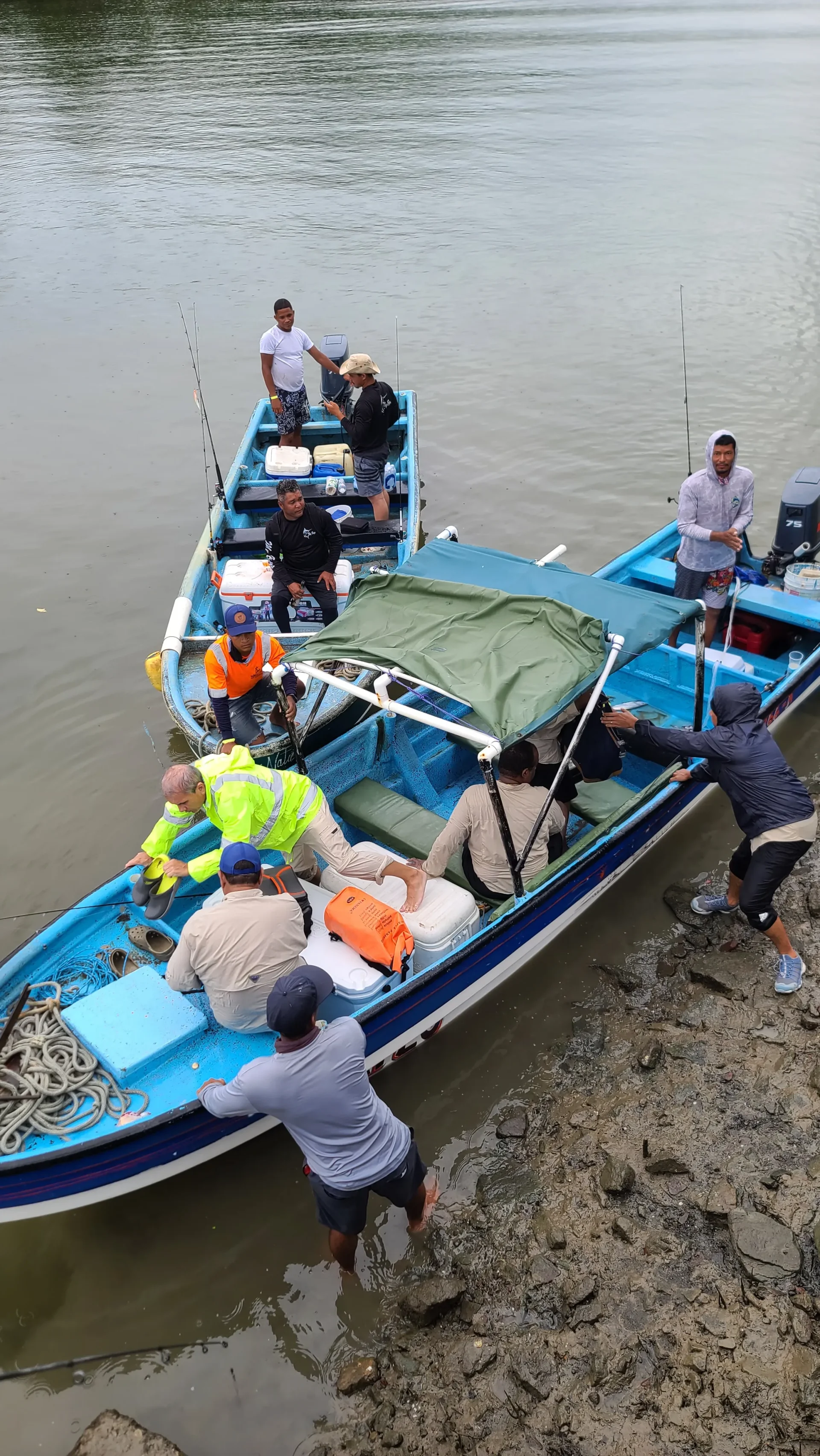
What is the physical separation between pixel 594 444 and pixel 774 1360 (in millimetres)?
11848

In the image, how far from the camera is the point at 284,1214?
18.1 feet

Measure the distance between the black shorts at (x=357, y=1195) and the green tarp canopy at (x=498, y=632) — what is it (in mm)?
2241

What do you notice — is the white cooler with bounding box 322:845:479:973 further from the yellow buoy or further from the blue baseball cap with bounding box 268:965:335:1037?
the yellow buoy

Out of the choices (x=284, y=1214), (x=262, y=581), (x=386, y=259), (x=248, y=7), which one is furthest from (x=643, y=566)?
(x=248, y=7)

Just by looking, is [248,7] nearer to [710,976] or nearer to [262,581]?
[262,581]

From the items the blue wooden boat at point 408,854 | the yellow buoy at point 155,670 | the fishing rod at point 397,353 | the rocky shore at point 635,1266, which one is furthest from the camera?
the fishing rod at point 397,353

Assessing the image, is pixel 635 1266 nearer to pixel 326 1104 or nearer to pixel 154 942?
pixel 326 1104

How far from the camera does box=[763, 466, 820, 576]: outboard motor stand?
355 inches

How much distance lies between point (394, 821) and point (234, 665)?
1.68 metres

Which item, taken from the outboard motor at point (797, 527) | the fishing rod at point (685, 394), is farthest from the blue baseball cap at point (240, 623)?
the fishing rod at point (685, 394)

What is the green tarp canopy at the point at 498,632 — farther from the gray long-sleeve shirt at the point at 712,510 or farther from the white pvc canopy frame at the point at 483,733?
the gray long-sleeve shirt at the point at 712,510

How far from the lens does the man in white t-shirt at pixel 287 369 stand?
10.8 meters

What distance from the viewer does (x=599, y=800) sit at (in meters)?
7.07

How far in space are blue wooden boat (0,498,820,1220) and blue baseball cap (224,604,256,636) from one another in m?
0.79
